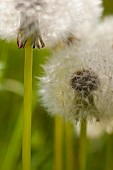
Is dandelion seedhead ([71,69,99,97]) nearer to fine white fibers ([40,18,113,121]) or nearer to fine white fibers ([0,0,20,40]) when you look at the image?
fine white fibers ([40,18,113,121])

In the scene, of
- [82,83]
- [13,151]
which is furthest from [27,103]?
[13,151]

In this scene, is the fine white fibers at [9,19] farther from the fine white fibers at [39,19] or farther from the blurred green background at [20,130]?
the blurred green background at [20,130]

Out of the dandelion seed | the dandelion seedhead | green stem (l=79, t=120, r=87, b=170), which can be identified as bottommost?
green stem (l=79, t=120, r=87, b=170)

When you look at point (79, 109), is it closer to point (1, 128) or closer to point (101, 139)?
point (1, 128)

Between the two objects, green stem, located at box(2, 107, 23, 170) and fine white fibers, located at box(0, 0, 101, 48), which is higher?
fine white fibers, located at box(0, 0, 101, 48)

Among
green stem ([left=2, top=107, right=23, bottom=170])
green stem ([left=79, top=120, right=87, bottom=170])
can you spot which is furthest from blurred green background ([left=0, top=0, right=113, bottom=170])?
green stem ([left=79, top=120, right=87, bottom=170])

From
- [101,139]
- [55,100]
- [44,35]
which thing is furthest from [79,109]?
[101,139]
